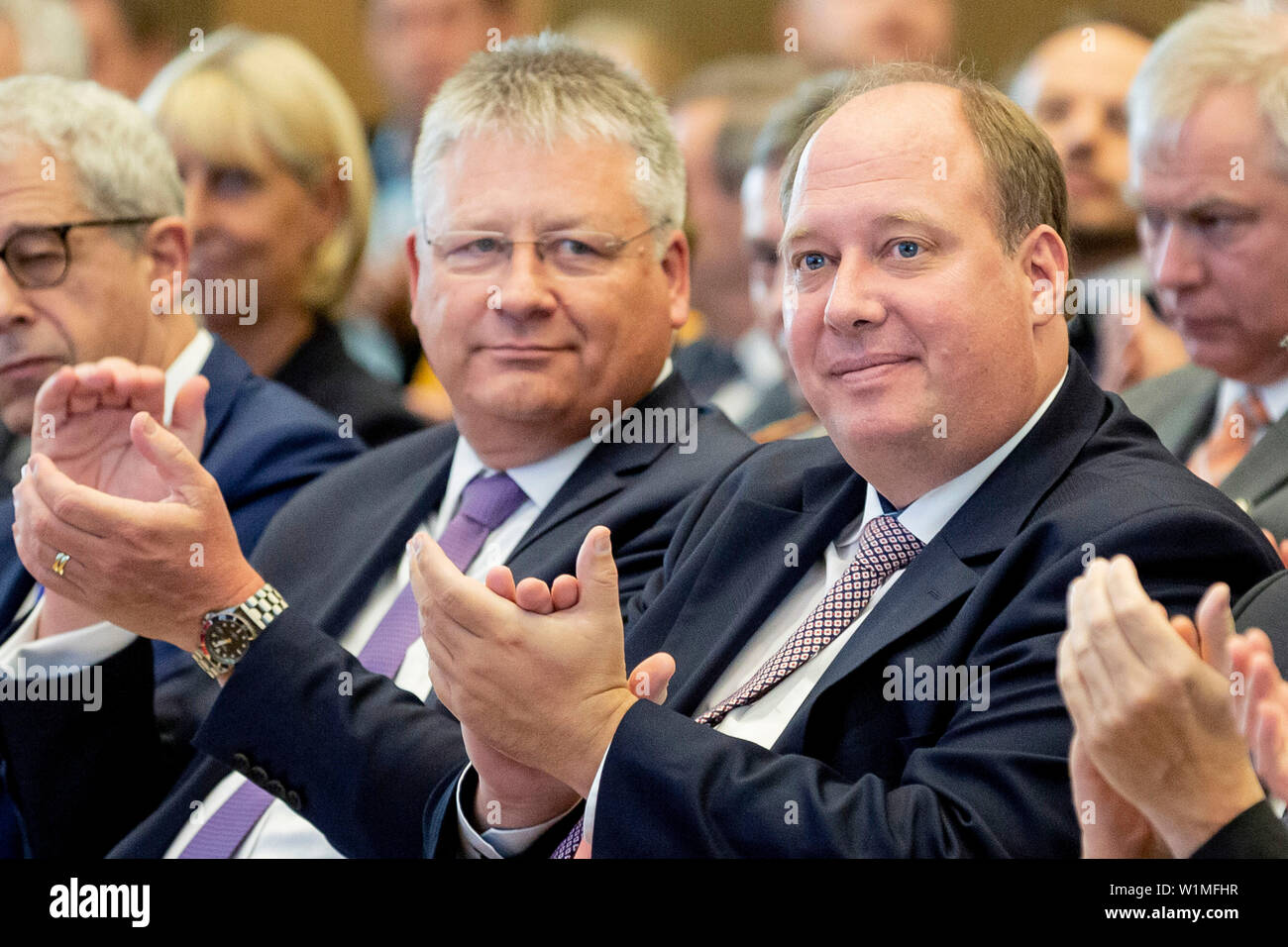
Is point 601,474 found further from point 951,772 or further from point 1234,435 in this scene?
point 1234,435

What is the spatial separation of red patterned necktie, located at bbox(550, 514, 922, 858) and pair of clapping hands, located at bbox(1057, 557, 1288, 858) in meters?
0.40

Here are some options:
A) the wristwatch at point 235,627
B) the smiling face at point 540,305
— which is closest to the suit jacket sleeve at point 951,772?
the wristwatch at point 235,627

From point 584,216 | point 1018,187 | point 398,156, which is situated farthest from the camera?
point 398,156

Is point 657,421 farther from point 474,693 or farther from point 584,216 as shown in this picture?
point 474,693

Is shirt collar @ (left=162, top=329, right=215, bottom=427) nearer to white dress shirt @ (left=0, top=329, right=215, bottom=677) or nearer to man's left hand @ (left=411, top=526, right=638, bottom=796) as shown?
white dress shirt @ (left=0, top=329, right=215, bottom=677)

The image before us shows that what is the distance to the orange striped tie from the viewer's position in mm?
2551

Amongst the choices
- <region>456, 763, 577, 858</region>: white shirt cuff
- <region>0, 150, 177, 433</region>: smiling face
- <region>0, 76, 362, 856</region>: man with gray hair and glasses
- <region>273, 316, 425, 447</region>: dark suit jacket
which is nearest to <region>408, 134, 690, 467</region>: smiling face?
<region>0, 76, 362, 856</region>: man with gray hair and glasses

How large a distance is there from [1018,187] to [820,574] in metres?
0.48

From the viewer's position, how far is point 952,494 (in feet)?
5.85

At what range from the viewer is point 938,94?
1.84 m

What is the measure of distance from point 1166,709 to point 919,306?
0.58 metres

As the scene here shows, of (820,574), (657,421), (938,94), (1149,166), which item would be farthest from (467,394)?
(1149,166)

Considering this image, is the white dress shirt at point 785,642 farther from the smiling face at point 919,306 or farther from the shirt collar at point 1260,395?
the shirt collar at point 1260,395

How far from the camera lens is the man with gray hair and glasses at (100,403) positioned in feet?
7.29
